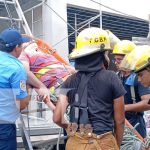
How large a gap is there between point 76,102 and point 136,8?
367 inches

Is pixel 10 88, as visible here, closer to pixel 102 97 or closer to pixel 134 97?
pixel 102 97

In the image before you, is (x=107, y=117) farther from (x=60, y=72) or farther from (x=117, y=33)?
(x=117, y=33)

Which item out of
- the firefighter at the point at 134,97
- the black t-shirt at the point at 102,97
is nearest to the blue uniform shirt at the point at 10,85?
the black t-shirt at the point at 102,97

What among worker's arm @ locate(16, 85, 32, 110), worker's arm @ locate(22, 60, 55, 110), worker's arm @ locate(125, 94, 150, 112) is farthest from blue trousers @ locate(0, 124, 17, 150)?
worker's arm @ locate(125, 94, 150, 112)

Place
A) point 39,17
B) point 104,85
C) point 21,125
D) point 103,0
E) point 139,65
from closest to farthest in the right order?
point 104,85 → point 139,65 → point 21,125 → point 39,17 → point 103,0

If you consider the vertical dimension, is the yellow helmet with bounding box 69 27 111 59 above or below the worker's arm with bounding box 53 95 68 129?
above

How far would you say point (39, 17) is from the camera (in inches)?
346

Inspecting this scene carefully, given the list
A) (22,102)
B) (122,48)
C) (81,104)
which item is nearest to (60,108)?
(81,104)

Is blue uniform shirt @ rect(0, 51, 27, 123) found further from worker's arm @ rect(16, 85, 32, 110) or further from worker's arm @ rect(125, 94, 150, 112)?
worker's arm @ rect(125, 94, 150, 112)

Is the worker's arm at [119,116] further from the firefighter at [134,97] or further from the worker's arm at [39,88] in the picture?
the firefighter at [134,97]

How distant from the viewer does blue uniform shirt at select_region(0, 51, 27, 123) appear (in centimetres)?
273

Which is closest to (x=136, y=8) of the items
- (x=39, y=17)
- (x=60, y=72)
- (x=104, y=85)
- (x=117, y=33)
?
(x=117, y=33)

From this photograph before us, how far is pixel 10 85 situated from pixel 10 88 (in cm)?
3

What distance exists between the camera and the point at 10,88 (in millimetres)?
2762
